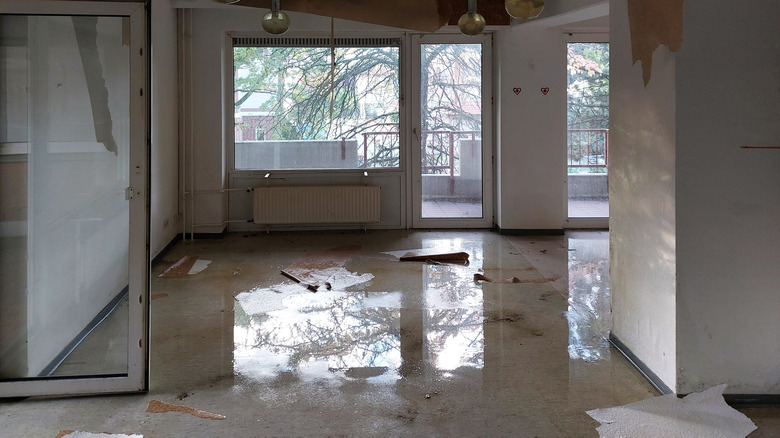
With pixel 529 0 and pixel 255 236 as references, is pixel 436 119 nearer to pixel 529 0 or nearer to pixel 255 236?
pixel 255 236

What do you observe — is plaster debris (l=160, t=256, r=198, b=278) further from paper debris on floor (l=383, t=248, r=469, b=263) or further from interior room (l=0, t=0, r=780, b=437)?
paper debris on floor (l=383, t=248, r=469, b=263)

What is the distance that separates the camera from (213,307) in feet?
15.9

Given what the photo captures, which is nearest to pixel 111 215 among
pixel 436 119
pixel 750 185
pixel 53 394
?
pixel 53 394

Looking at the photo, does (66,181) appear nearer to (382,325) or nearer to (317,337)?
(317,337)

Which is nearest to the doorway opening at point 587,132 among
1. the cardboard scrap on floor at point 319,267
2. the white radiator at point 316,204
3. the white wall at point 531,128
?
the white wall at point 531,128

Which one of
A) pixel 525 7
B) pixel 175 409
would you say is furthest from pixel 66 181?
pixel 525 7

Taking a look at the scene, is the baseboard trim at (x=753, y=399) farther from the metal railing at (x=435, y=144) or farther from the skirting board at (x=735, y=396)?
the metal railing at (x=435, y=144)

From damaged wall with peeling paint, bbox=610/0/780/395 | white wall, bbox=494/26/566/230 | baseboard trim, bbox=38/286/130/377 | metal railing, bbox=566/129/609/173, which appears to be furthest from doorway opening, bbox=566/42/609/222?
baseboard trim, bbox=38/286/130/377

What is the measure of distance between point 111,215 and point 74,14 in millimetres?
1044

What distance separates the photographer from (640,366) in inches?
138

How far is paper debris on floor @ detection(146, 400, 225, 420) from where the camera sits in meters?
2.95

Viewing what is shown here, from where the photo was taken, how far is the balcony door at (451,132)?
832 centimetres

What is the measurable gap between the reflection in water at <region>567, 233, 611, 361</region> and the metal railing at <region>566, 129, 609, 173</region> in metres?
1.19

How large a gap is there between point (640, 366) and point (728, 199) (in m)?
1.03
